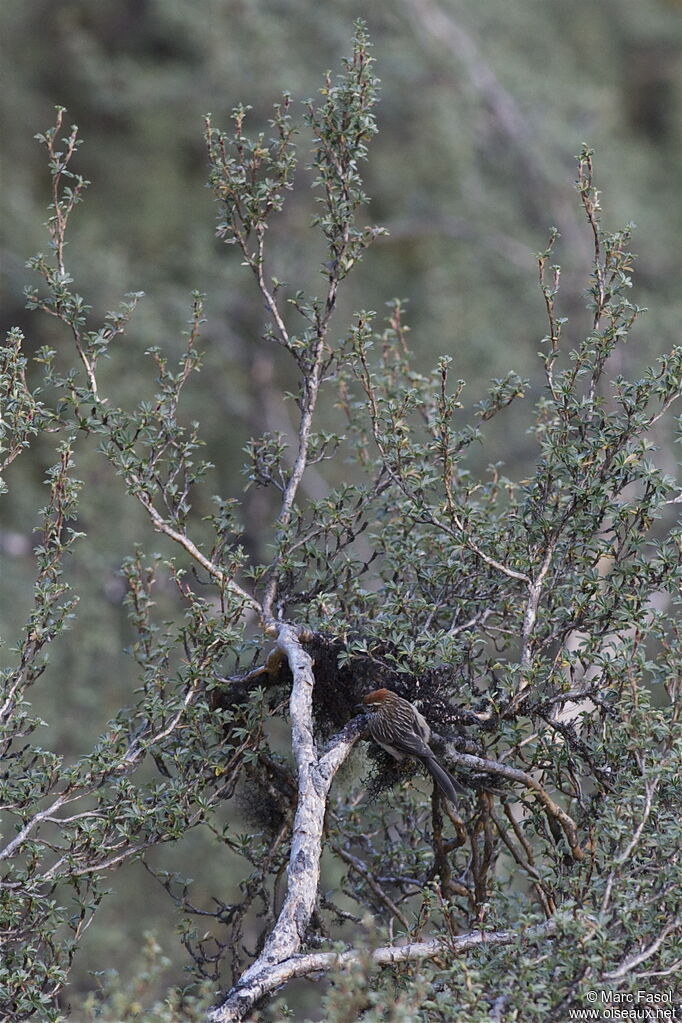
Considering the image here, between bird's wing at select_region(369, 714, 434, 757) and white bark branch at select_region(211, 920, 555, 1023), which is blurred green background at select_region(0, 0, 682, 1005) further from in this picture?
white bark branch at select_region(211, 920, 555, 1023)

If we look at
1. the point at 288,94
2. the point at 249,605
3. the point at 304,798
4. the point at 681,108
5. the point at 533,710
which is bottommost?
the point at 304,798

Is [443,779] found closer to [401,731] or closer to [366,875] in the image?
[401,731]

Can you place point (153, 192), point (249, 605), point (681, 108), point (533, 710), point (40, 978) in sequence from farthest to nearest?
1. point (681, 108)
2. point (153, 192)
3. point (249, 605)
4. point (533, 710)
5. point (40, 978)

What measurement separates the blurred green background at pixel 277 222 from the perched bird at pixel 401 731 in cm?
608

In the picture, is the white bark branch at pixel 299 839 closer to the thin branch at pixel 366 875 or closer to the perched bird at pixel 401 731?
the perched bird at pixel 401 731

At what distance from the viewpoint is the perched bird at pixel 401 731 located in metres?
3.58

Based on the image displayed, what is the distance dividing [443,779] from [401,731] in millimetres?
240

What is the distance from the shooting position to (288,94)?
380cm

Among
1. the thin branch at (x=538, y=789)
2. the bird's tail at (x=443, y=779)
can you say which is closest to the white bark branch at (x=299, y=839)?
the bird's tail at (x=443, y=779)

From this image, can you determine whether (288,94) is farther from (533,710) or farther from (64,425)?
(533,710)

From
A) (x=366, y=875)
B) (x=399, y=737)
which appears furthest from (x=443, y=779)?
(x=366, y=875)

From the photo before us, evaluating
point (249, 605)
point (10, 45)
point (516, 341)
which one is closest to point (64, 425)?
point (249, 605)

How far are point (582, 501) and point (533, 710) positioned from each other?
0.65 metres

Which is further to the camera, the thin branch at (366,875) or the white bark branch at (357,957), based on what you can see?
the thin branch at (366,875)
